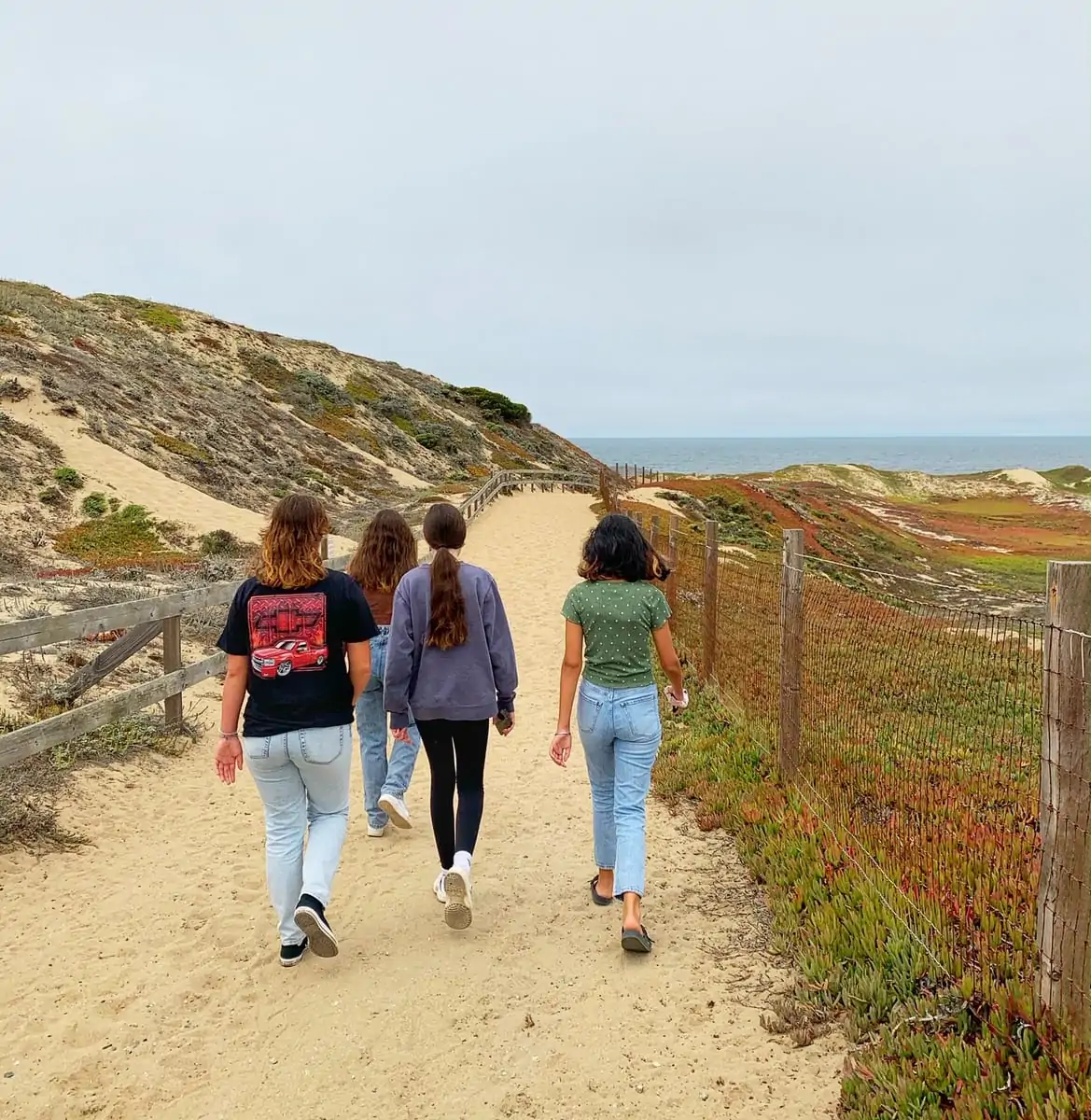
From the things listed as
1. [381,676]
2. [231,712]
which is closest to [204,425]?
[381,676]

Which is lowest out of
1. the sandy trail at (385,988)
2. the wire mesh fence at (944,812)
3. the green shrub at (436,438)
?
the sandy trail at (385,988)

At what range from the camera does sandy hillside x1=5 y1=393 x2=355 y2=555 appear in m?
18.5

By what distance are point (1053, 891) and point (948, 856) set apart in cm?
144

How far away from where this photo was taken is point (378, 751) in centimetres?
570

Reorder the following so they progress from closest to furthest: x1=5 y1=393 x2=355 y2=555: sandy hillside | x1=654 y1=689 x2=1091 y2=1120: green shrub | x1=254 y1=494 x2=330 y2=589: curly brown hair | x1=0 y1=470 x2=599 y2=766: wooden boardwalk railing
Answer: x1=654 y1=689 x2=1091 y2=1120: green shrub, x1=254 y1=494 x2=330 y2=589: curly brown hair, x1=0 y1=470 x2=599 y2=766: wooden boardwalk railing, x1=5 y1=393 x2=355 y2=555: sandy hillside

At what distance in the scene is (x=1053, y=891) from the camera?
2.90m

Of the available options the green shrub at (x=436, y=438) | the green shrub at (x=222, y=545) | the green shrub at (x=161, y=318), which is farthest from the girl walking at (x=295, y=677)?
the green shrub at (x=161, y=318)

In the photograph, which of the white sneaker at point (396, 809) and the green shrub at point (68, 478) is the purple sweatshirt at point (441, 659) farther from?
the green shrub at point (68, 478)

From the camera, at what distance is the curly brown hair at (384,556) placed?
5.37m

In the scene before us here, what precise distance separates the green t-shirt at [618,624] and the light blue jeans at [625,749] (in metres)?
0.08

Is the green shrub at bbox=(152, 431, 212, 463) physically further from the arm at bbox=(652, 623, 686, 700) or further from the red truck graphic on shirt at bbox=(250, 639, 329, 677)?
the arm at bbox=(652, 623, 686, 700)

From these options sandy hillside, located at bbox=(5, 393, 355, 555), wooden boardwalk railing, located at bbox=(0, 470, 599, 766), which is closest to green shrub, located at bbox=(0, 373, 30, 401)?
sandy hillside, located at bbox=(5, 393, 355, 555)

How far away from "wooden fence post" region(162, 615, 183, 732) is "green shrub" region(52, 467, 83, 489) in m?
13.1

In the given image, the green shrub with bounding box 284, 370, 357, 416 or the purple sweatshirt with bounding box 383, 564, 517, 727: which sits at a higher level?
the green shrub with bounding box 284, 370, 357, 416
